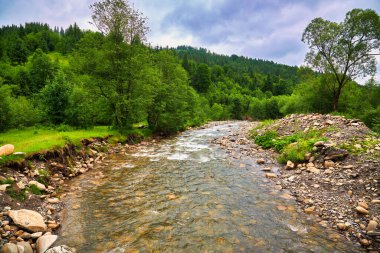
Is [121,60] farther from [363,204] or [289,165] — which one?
[363,204]

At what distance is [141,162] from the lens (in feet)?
50.5

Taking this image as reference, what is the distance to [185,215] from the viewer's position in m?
7.96

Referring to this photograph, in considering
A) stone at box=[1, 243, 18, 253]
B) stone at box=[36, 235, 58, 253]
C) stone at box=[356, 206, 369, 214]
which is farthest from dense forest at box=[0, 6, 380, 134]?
stone at box=[1, 243, 18, 253]

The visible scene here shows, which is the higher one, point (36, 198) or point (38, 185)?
point (38, 185)

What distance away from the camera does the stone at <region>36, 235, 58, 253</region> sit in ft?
19.1

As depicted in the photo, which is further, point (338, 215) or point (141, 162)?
point (141, 162)

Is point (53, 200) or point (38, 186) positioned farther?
point (38, 186)

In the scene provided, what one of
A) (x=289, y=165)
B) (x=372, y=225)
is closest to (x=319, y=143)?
(x=289, y=165)

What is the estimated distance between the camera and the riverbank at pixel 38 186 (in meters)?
6.25

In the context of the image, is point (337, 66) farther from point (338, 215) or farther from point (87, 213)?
point (87, 213)

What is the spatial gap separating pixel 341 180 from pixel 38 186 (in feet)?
43.7

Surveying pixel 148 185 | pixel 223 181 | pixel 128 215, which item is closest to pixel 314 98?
pixel 223 181

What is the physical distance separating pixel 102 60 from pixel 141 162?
1326cm

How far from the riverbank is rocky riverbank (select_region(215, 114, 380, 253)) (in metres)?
8.38
